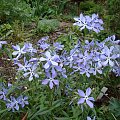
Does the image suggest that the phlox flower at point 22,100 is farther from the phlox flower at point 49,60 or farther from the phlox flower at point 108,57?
the phlox flower at point 108,57

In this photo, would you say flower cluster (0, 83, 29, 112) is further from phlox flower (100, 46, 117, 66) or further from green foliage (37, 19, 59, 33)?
green foliage (37, 19, 59, 33)

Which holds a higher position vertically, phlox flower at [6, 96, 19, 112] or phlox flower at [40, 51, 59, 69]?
phlox flower at [40, 51, 59, 69]

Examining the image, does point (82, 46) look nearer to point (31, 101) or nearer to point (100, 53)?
point (100, 53)

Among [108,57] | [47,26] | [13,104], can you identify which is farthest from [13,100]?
[47,26]

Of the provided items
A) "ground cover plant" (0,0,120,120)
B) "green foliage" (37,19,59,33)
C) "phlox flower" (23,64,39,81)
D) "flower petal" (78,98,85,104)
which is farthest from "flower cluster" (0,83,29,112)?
→ "green foliage" (37,19,59,33)

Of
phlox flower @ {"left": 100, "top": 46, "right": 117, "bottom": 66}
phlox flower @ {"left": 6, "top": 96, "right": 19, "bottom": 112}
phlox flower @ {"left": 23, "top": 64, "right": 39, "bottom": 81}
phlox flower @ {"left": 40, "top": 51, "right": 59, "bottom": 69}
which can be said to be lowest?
phlox flower @ {"left": 6, "top": 96, "right": 19, "bottom": 112}
